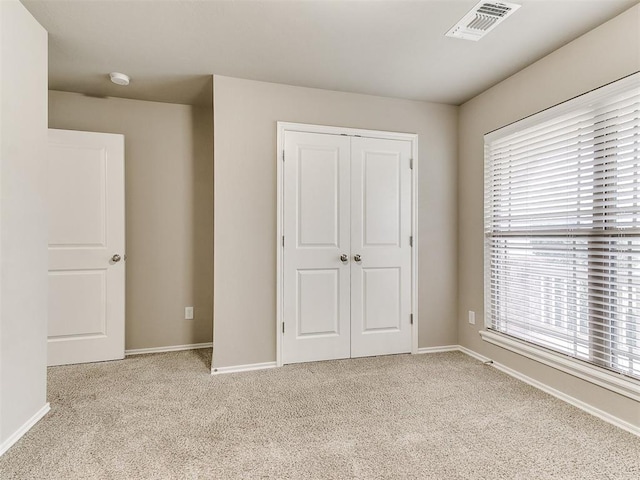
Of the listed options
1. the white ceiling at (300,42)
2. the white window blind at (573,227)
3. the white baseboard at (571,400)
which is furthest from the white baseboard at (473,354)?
the white ceiling at (300,42)

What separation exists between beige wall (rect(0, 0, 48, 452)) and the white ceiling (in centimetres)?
29

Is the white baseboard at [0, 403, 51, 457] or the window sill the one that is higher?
Result: the window sill

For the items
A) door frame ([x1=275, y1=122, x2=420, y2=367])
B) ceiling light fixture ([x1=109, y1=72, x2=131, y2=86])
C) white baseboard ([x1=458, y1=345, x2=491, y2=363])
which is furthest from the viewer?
white baseboard ([x1=458, y1=345, x2=491, y2=363])

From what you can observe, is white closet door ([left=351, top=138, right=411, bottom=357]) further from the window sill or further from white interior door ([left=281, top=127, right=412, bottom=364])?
the window sill

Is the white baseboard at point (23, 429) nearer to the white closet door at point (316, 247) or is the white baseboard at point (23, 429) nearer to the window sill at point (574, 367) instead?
the white closet door at point (316, 247)

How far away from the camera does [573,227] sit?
2.30m

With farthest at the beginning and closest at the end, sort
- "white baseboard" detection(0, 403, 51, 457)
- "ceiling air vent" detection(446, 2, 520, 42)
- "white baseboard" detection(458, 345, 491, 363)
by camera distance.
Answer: "white baseboard" detection(458, 345, 491, 363)
"ceiling air vent" detection(446, 2, 520, 42)
"white baseboard" detection(0, 403, 51, 457)

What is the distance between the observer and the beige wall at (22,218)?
1.79 metres

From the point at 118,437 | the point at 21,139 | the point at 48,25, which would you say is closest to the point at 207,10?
the point at 48,25

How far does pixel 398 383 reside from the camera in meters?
2.61

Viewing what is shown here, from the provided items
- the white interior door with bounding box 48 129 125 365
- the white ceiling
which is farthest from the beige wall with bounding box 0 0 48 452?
the white interior door with bounding box 48 129 125 365

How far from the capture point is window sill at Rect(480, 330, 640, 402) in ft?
6.48

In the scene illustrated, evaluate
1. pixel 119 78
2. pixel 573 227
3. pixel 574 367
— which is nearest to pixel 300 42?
pixel 119 78

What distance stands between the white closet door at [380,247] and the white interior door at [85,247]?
2.11 meters
